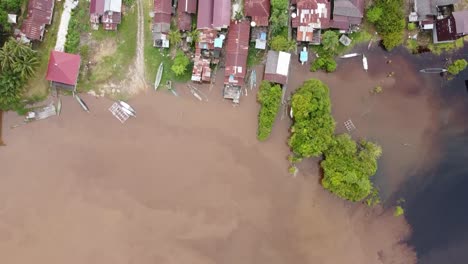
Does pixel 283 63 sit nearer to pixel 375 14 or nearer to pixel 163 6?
pixel 375 14

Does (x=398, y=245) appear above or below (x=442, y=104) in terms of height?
below

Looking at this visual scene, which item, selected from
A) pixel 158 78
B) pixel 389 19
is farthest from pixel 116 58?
pixel 389 19

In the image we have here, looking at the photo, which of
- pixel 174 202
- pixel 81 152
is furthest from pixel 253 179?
pixel 81 152

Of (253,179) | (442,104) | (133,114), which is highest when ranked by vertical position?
(442,104)

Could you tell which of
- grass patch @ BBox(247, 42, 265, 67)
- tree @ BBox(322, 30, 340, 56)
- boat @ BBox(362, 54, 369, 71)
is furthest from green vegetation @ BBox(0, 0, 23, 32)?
boat @ BBox(362, 54, 369, 71)

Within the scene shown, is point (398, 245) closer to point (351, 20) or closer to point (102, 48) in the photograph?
point (351, 20)

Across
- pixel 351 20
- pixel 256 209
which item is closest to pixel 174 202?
pixel 256 209
